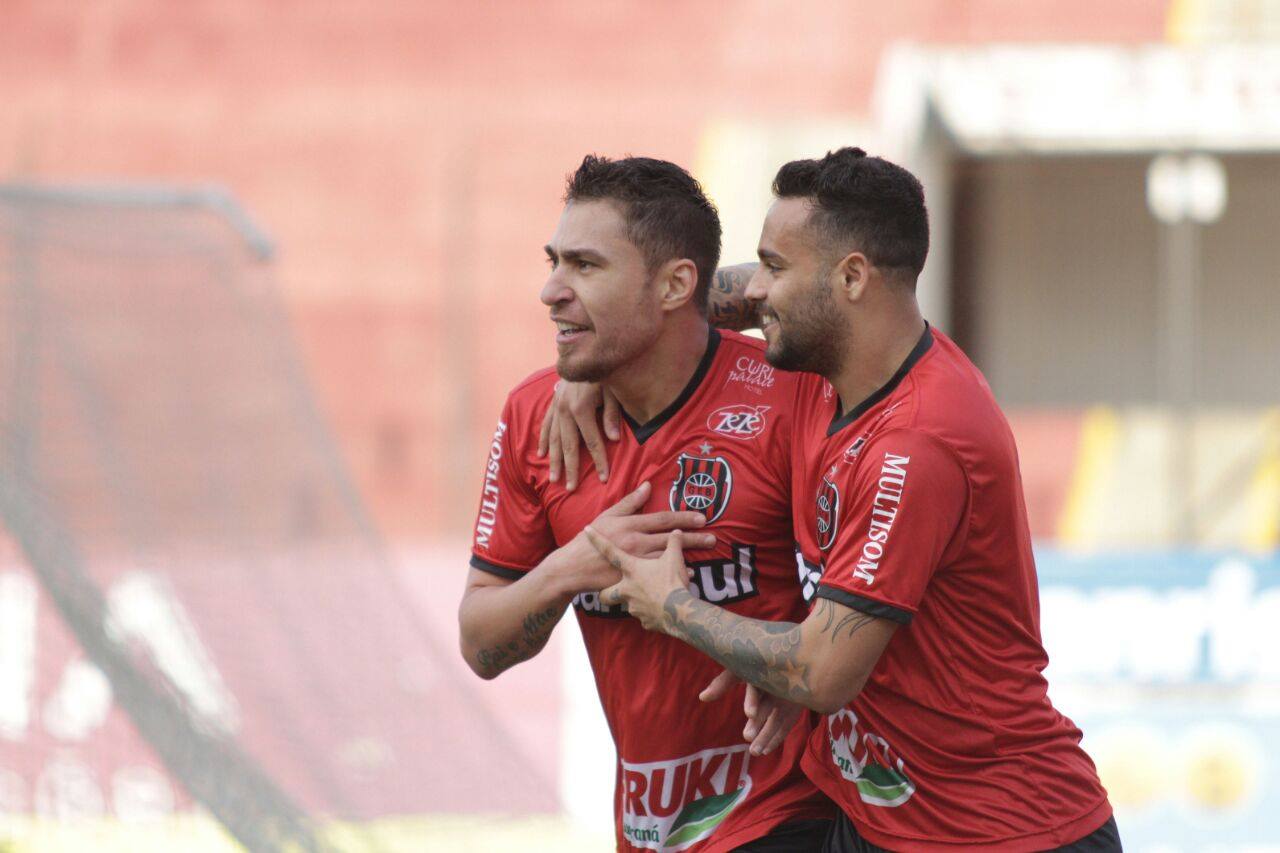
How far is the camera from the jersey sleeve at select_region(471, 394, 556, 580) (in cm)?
304

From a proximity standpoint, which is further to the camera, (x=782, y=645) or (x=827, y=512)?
(x=827, y=512)

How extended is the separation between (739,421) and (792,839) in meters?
0.80

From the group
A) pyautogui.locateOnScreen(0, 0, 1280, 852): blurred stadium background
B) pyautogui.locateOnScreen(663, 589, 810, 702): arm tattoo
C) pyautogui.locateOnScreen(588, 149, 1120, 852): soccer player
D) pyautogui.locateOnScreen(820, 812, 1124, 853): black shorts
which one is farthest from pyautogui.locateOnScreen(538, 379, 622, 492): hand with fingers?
pyautogui.locateOnScreen(0, 0, 1280, 852): blurred stadium background

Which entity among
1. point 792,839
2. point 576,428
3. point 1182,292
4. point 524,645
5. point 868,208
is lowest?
point 792,839

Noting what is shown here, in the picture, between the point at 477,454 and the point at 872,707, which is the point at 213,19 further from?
the point at 872,707

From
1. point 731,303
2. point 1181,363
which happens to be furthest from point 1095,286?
point 731,303

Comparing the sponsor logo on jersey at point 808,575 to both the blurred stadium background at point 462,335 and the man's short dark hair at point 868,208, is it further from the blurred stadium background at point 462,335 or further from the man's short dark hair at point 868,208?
the blurred stadium background at point 462,335

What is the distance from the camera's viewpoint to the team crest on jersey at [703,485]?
9.51 ft

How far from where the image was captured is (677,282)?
2.98m

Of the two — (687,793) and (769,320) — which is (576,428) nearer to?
(769,320)

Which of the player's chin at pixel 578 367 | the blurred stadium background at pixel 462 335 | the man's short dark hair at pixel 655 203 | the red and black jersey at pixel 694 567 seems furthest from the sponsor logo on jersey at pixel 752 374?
the blurred stadium background at pixel 462 335

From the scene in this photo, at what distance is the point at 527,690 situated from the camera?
8680mm

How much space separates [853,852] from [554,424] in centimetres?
98

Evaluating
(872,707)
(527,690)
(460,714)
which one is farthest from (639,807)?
(527,690)
